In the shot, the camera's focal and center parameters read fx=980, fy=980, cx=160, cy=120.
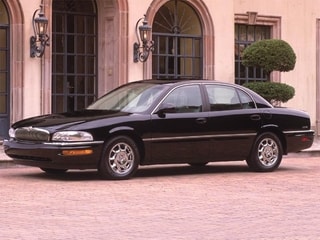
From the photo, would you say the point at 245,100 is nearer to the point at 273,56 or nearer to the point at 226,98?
the point at 226,98

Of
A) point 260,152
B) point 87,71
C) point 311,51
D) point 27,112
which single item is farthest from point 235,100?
point 311,51

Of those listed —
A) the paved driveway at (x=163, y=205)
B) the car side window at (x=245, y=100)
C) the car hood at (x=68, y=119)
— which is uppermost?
the car side window at (x=245, y=100)

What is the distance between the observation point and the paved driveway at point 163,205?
941 cm

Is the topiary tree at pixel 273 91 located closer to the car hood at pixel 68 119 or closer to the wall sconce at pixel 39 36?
the wall sconce at pixel 39 36

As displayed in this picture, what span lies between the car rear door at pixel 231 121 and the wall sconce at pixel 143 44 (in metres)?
6.82

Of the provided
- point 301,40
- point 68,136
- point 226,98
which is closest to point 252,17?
point 301,40

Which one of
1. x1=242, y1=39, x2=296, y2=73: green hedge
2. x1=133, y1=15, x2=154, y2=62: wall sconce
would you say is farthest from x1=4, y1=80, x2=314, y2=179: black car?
x1=242, y1=39, x2=296, y2=73: green hedge

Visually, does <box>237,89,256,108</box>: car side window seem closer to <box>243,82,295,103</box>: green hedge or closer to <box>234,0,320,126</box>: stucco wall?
<box>243,82,295,103</box>: green hedge

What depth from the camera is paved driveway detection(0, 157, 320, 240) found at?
941cm

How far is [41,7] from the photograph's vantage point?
20.9 meters

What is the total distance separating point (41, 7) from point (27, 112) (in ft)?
7.42

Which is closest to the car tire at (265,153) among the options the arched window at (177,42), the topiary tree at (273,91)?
the topiary tree at (273,91)

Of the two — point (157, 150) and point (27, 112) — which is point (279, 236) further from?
point (27, 112)

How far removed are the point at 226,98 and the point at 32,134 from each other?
3.35m
